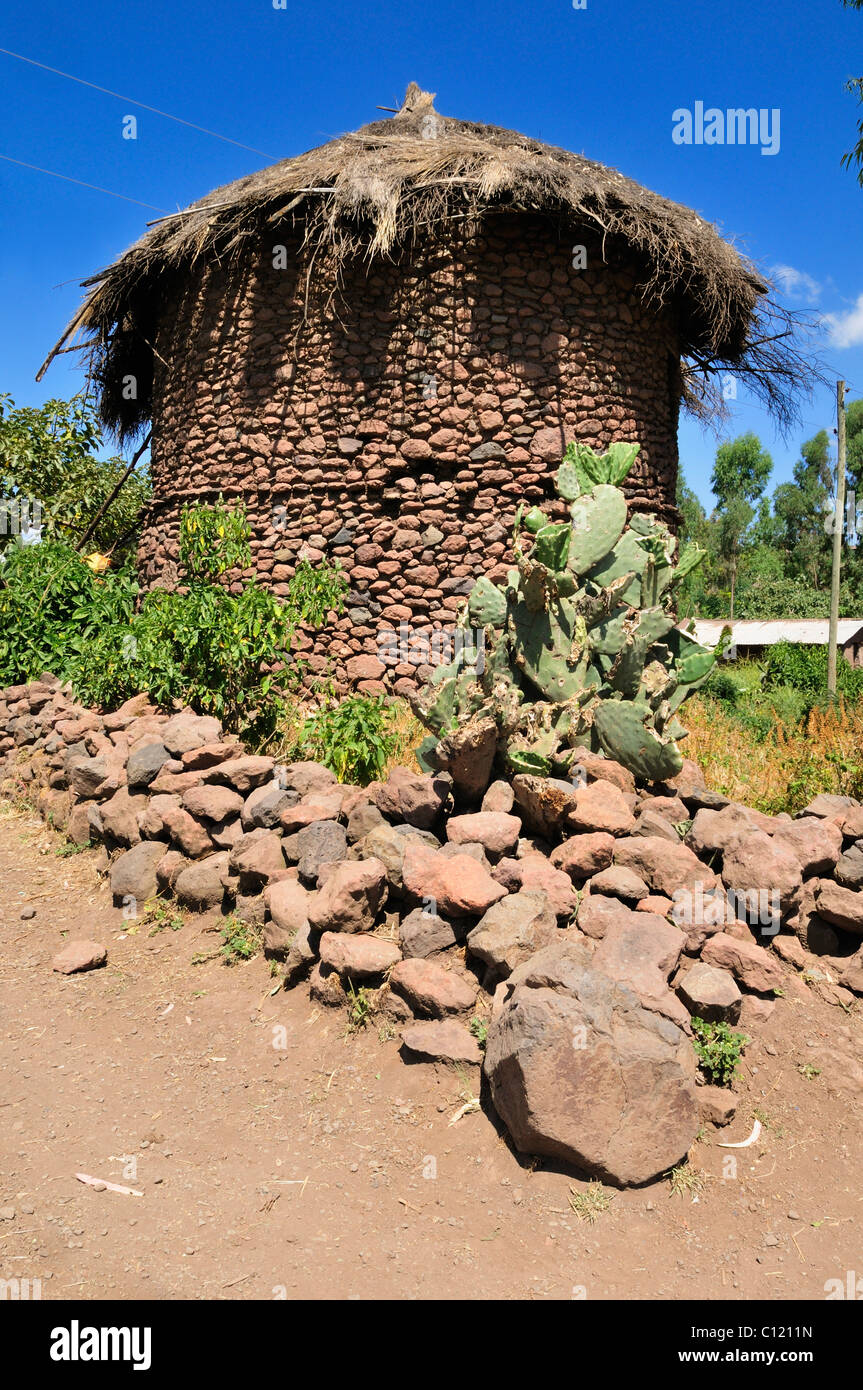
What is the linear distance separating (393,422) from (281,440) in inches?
39.3

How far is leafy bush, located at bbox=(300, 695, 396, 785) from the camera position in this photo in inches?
202

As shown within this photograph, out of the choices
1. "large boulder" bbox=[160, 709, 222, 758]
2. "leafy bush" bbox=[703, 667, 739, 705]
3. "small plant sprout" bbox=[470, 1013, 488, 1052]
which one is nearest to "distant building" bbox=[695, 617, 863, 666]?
"leafy bush" bbox=[703, 667, 739, 705]

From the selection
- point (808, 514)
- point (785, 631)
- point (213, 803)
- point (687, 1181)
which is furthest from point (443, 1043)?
point (808, 514)

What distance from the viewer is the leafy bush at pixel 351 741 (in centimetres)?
514

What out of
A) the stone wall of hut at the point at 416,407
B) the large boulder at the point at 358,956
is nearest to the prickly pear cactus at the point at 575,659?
the large boulder at the point at 358,956

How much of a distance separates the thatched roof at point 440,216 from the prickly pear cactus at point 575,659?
11.1ft

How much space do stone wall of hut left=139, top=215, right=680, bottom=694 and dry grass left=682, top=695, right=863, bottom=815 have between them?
2.20 m

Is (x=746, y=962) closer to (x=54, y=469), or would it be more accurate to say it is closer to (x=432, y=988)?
(x=432, y=988)

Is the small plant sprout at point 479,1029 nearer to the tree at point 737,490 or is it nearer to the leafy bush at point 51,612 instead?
the leafy bush at point 51,612

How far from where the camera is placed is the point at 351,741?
204 inches

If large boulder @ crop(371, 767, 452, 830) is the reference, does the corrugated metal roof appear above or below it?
above

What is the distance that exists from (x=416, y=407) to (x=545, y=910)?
4.94 metres

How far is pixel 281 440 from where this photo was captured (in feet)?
25.0

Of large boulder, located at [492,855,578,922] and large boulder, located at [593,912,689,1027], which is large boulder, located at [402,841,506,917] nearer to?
large boulder, located at [492,855,578,922]
